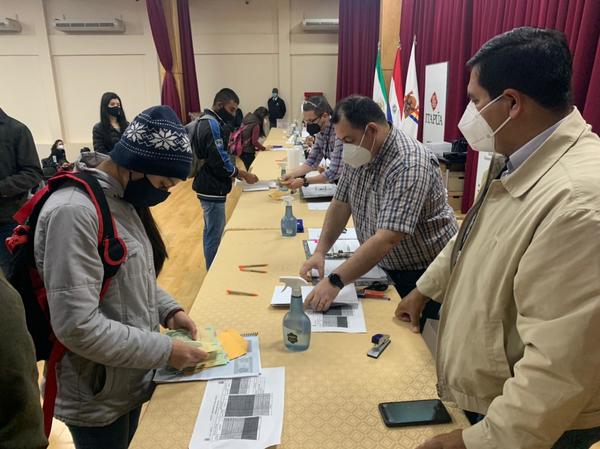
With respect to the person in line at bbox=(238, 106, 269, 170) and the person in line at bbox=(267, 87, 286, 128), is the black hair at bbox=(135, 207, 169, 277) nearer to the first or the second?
the person in line at bbox=(238, 106, 269, 170)

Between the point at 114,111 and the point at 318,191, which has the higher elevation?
the point at 114,111

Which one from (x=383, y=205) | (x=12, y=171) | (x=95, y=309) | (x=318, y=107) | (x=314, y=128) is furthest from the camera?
(x=314, y=128)

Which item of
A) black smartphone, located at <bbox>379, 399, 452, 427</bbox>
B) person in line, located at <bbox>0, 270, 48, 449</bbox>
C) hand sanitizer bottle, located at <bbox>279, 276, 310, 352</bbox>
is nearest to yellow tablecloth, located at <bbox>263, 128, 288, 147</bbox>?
hand sanitizer bottle, located at <bbox>279, 276, 310, 352</bbox>

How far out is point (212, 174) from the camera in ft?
10.5

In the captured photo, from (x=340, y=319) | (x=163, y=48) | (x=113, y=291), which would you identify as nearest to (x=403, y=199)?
(x=340, y=319)

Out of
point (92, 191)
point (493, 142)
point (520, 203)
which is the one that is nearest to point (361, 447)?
point (520, 203)

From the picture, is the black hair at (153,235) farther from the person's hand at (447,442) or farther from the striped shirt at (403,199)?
the person's hand at (447,442)

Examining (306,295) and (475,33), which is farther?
(475,33)

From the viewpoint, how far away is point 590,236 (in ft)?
2.31

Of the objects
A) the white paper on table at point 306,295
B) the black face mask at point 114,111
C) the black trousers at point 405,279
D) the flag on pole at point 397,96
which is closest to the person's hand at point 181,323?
the white paper on table at point 306,295

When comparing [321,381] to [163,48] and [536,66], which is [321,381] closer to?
[536,66]

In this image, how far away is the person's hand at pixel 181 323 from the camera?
1.38m

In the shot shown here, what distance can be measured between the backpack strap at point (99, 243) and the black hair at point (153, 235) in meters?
0.21

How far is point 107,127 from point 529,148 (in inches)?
141
